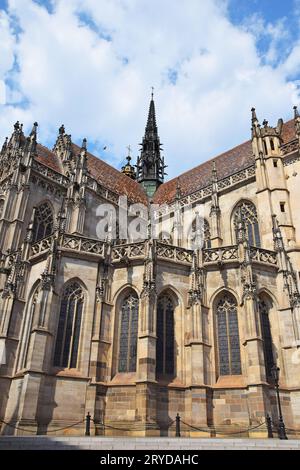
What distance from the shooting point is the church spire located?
133 feet

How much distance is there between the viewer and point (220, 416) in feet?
47.5

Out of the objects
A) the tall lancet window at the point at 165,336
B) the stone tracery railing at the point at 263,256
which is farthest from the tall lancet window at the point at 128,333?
the stone tracery railing at the point at 263,256

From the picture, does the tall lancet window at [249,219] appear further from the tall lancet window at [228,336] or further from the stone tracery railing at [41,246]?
the stone tracery railing at [41,246]

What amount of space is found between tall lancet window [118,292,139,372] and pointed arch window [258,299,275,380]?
533cm

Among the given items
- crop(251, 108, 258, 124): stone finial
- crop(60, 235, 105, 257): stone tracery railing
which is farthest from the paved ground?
crop(251, 108, 258, 124): stone finial

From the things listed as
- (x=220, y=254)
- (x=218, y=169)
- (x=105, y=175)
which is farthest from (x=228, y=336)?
(x=105, y=175)

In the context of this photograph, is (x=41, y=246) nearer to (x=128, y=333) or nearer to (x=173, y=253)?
(x=128, y=333)

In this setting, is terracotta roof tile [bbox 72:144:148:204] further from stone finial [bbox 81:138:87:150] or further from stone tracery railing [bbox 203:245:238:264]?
stone tracery railing [bbox 203:245:238:264]

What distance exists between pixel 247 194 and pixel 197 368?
12.7m

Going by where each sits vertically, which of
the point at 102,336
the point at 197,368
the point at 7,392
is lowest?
the point at 7,392

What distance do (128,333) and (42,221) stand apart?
1008 centimetres

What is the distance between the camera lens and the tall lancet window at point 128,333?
1540 cm
